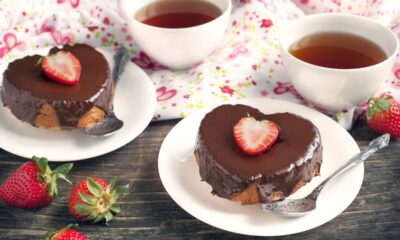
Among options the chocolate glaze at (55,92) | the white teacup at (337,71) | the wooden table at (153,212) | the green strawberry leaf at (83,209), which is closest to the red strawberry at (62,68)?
the chocolate glaze at (55,92)

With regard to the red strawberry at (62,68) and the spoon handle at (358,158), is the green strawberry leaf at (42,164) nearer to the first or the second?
the red strawberry at (62,68)

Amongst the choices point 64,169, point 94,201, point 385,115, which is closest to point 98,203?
point 94,201

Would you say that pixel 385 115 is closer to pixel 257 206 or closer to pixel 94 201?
pixel 257 206

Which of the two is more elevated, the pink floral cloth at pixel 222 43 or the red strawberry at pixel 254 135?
the red strawberry at pixel 254 135

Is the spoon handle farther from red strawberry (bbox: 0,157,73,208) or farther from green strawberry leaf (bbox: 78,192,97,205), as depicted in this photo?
red strawberry (bbox: 0,157,73,208)

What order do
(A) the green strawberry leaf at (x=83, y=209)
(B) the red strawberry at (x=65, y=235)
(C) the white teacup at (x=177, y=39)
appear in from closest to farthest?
(B) the red strawberry at (x=65, y=235) → (A) the green strawberry leaf at (x=83, y=209) → (C) the white teacup at (x=177, y=39)

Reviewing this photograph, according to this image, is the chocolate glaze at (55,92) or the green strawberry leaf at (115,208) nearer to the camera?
the green strawberry leaf at (115,208)
